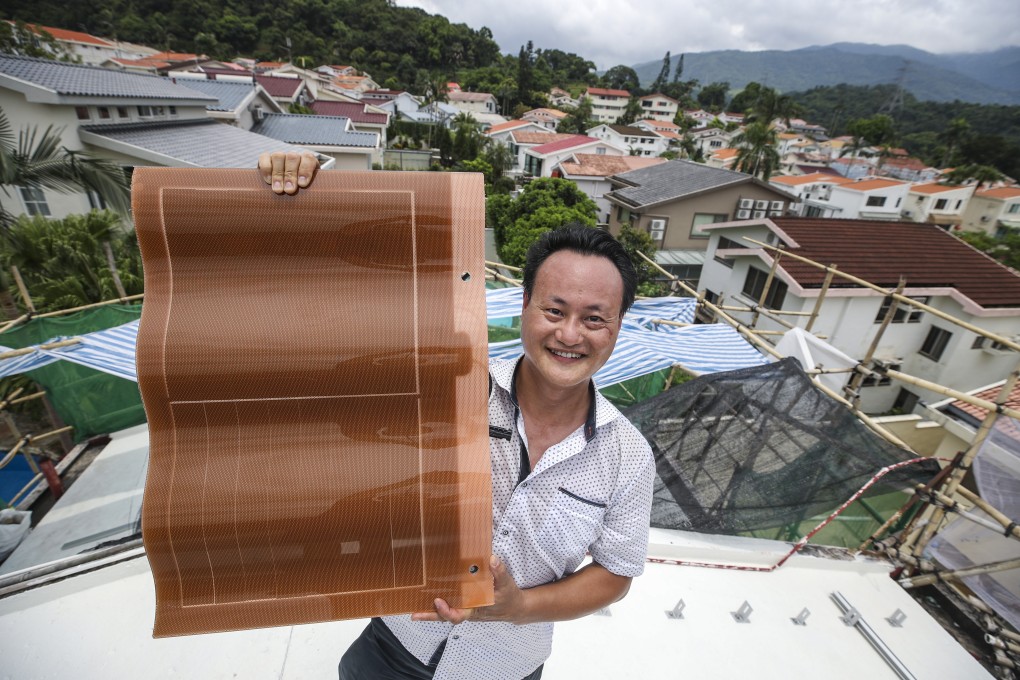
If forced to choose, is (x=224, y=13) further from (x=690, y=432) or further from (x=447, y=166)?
(x=690, y=432)

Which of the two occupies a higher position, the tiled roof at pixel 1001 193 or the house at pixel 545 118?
the house at pixel 545 118

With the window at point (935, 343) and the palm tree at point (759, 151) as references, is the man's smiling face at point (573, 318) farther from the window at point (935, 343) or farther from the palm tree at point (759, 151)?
the palm tree at point (759, 151)

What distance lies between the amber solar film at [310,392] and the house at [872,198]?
108 ft

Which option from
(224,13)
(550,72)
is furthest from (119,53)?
(550,72)

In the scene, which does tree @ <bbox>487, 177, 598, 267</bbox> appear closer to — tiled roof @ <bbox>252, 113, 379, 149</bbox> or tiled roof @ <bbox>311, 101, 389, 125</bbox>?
tiled roof @ <bbox>252, 113, 379, 149</bbox>

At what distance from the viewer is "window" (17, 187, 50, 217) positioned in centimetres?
957

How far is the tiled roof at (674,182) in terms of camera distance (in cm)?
1781

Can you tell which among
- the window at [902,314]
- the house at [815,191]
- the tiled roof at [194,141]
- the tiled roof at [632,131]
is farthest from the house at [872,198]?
the tiled roof at [194,141]

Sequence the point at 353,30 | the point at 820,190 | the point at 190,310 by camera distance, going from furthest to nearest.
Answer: the point at 353,30, the point at 820,190, the point at 190,310

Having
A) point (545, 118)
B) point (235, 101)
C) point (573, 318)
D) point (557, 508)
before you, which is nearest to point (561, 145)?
point (235, 101)

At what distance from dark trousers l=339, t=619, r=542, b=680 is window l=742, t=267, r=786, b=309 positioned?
10.7m

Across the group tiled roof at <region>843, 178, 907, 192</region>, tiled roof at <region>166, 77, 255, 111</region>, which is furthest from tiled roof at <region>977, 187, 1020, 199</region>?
tiled roof at <region>166, 77, 255, 111</region>

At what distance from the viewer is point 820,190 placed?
30.4 meters

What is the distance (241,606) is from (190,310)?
616 mm
